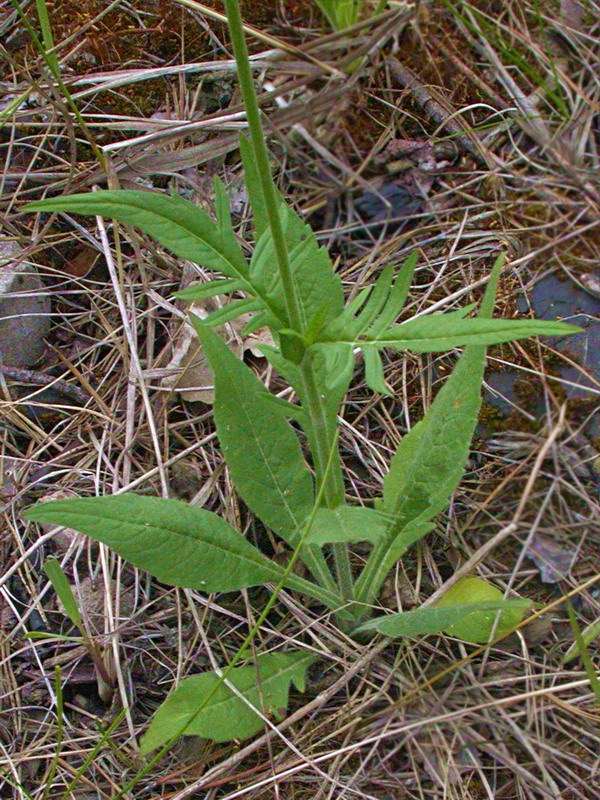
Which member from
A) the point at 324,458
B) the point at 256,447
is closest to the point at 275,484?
the point at 256,447

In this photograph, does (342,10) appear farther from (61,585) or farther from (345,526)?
(61,585)

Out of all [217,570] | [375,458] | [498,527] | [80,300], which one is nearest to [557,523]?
[498,527]

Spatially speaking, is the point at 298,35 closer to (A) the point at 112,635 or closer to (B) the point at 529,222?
(B) the point at 529,222

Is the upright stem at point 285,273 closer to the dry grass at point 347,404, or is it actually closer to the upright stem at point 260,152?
the upright stem at point 260,152

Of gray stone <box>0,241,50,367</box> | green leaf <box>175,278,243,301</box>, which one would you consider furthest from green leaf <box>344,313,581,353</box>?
gray stone <box>0,241,50,367</box>

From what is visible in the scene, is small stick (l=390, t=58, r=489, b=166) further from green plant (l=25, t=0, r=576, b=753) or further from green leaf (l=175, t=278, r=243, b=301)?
green leaf (l=175, t=278, r=243, b=301)

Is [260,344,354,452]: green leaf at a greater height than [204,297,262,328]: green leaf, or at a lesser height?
lesser

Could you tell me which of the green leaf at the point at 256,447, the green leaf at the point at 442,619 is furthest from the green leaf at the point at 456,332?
the green leaf at the point at 442,619
